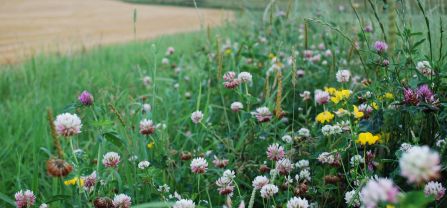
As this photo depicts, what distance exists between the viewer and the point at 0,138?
219 centimetres

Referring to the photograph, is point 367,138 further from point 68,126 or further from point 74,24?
point 74,24

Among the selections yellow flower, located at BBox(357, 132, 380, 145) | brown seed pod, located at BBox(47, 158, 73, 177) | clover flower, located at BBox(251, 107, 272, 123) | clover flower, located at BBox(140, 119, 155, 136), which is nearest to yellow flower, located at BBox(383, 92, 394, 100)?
yellow flower, located at BBox(357, 132, 380, 145)

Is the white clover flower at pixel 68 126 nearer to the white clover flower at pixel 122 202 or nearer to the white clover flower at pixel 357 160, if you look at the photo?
the white clover flower at pixel 122 202

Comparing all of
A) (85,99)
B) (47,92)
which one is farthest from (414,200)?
(47,92)

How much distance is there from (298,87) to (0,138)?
1.35 meters

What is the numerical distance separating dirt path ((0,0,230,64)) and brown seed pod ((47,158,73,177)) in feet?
10.8

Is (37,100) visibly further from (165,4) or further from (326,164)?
(165,4)

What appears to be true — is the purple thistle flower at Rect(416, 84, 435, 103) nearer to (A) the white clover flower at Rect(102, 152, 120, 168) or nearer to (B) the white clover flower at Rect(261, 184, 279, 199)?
(B) the white clover flower at Rect(261, 184, 279, 199)

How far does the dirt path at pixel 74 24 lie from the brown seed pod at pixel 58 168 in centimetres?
329

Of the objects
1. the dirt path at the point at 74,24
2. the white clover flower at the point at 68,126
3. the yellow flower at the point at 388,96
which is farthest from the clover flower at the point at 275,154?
the dirt path at the point at 74,24

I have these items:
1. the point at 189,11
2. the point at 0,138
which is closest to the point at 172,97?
the point at 0,138

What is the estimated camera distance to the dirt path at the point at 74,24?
4.99m

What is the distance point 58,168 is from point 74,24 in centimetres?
630

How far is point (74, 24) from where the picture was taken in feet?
22.6
